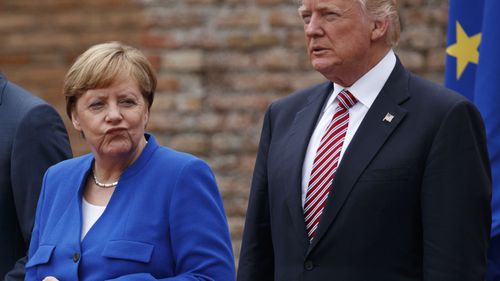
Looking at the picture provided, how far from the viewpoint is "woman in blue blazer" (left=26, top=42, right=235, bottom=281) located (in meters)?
3.55

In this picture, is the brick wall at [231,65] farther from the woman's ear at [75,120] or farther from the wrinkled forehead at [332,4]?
the wrinkled forehead at [332,4]

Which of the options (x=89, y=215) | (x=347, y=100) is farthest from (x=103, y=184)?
(x=347, y=100)

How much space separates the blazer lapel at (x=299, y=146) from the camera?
3523 millimetres

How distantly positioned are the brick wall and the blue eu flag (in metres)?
1.41

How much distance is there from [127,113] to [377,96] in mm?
736

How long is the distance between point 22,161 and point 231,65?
2.19 metres

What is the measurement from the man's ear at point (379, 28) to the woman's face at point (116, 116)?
2.35 ft

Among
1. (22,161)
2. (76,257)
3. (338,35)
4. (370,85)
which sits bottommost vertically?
(76,257)

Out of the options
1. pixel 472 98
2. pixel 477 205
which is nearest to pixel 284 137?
pixel 477 205

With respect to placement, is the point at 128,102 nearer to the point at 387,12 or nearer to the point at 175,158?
the point at 175,158

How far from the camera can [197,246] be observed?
140 inches

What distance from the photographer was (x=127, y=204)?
363 cm

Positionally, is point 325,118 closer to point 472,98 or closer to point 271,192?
point 271,192

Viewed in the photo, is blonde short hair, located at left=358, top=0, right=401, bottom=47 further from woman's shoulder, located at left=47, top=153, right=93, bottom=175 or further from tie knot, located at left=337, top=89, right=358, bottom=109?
woman's shoulder, located at left=47, top=153, right=93, bottom=175
